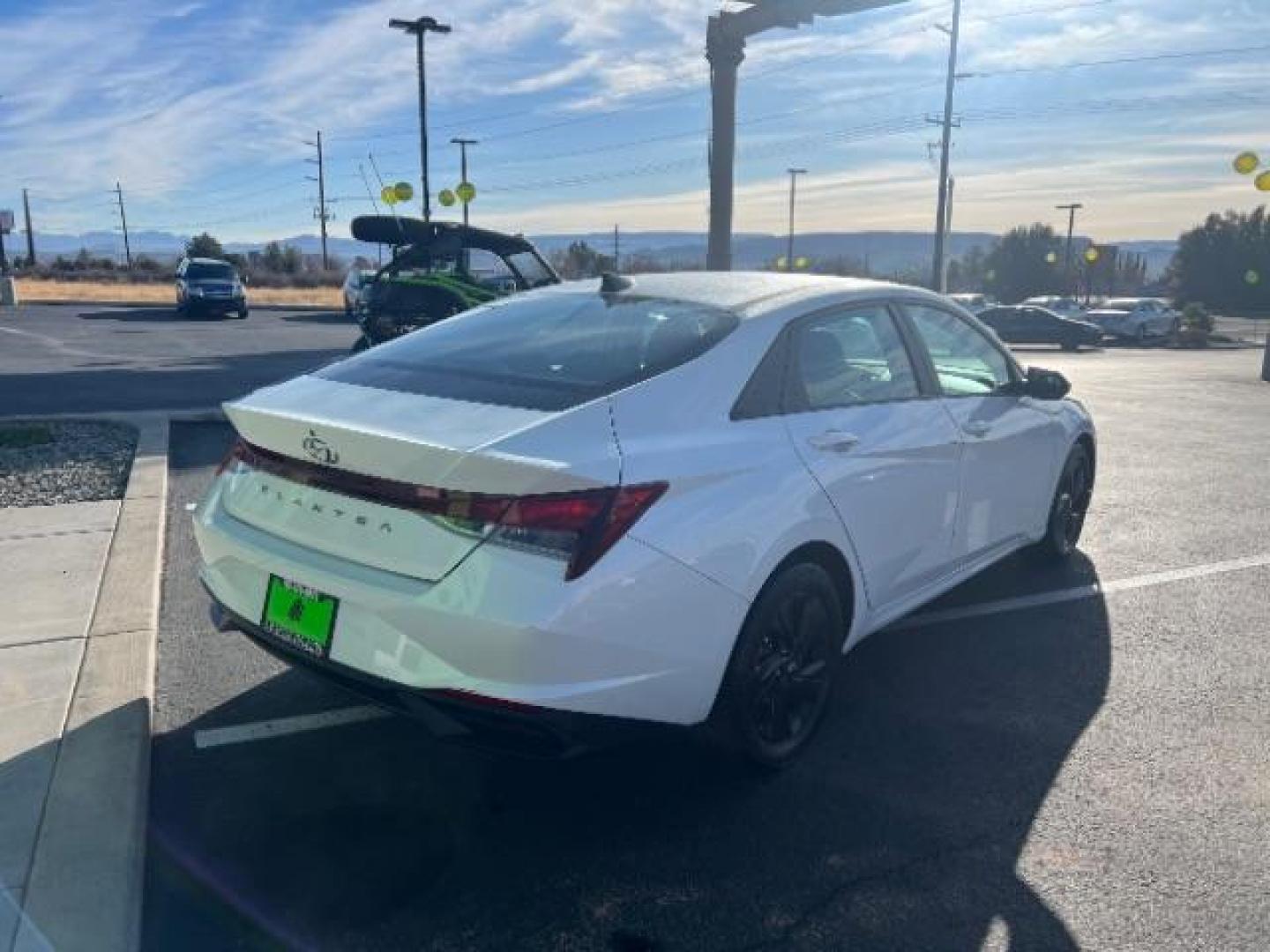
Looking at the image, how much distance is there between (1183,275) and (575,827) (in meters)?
82.4

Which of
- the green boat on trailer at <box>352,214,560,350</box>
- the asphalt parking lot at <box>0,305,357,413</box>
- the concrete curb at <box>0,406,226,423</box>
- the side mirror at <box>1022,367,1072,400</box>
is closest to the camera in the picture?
the side mirror at <box>1022,367,1072,400</box>

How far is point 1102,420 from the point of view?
39.4ft

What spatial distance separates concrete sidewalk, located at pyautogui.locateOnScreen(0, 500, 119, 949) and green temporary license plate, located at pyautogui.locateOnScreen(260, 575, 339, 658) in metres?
0.85

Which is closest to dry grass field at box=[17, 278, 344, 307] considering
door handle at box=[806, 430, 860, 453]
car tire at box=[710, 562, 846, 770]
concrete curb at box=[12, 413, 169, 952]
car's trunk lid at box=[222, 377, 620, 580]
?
concrete curb at box=[12, 413, 169, 952]

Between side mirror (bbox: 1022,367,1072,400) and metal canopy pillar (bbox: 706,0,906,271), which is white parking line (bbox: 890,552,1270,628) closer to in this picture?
side mirror (bbox: 1022,367,1072,400)

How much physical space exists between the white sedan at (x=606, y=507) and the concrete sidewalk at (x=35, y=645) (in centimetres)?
74

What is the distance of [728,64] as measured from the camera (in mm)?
16953

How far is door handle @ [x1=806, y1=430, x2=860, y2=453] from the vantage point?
3.38m

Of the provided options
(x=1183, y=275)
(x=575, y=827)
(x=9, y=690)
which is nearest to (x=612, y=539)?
(x=575, y=827)

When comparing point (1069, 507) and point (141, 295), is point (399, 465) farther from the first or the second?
point (141, 295)

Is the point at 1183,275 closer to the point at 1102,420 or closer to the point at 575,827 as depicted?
the point at 1102,420

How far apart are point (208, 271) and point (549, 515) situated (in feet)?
93.2

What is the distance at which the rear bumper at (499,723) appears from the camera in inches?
102

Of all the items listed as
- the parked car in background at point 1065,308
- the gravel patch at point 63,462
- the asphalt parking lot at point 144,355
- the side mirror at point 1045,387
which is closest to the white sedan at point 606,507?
the side mirror at point 1045,387
